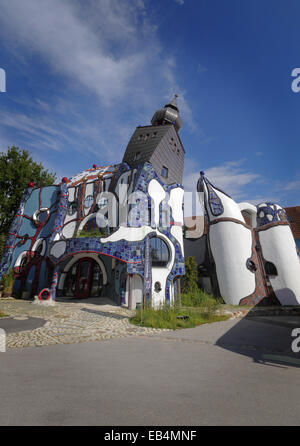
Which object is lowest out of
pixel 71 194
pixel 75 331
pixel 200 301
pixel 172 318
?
pixel 75 331

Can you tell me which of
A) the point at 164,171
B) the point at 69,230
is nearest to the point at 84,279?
the point at 69,230

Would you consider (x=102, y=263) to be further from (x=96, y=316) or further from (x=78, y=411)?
(x=78, y=411)

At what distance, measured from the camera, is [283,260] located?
1405 cm

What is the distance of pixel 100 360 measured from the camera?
4105 mm

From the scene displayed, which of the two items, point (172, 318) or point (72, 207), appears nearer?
point (172, 318)

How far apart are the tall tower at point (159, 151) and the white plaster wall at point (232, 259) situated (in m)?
5.41

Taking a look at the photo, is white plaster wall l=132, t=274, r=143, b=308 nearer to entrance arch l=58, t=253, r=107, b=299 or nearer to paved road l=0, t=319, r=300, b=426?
entrance arch l=58, t=253, r=107, b=299

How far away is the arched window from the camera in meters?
13.2

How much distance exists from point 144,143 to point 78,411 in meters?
16.2

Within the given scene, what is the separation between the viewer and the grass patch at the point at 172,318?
7.52 meters

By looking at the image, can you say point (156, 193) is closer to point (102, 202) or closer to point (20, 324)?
point (102, 202)

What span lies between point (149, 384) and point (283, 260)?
13.8 m
